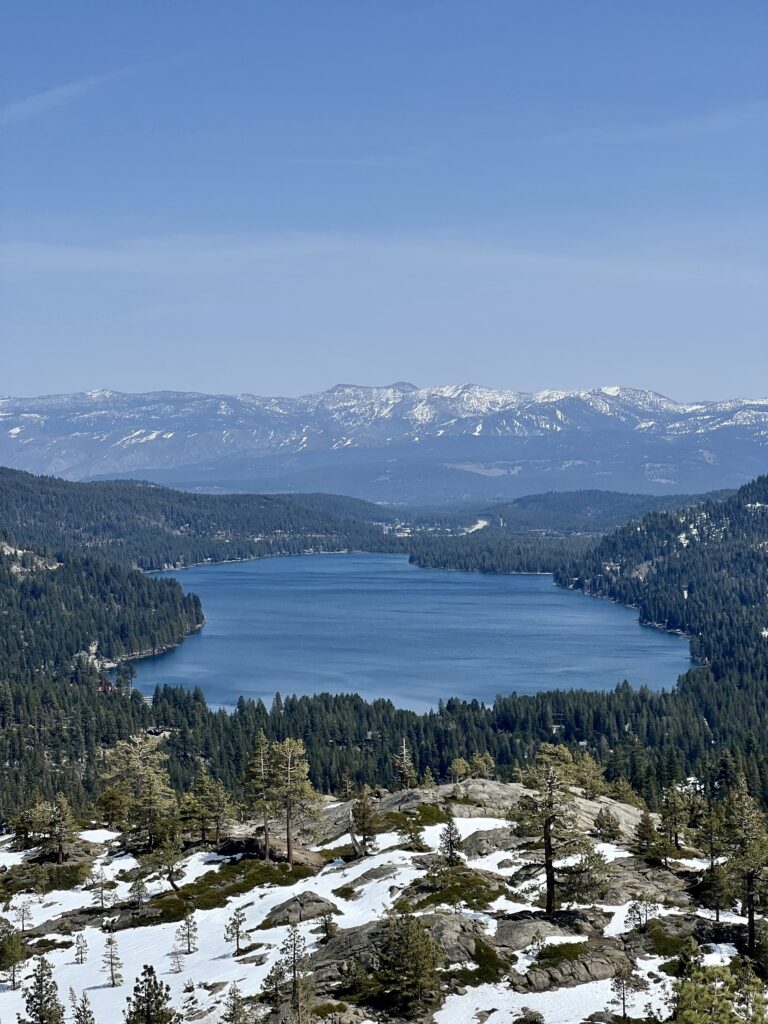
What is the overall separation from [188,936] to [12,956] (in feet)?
38.6

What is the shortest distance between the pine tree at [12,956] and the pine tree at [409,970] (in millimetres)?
28014

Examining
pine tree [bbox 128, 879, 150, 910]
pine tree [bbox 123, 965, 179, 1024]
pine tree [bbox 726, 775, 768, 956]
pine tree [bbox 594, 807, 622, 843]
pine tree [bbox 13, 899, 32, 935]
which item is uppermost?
pine tree [bbox 726, 775, 768, 956]

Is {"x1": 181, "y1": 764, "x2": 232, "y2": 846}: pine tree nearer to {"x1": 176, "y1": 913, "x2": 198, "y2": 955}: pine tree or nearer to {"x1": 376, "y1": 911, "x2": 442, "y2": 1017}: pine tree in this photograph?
{"x1": 176, "y1": 913, "x2": 198, "y2": 955}: pine tree

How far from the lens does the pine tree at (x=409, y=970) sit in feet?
183

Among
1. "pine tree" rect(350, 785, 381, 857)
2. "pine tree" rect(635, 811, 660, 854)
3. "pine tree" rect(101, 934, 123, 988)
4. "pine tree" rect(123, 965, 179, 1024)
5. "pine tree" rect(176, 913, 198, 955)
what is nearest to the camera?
"pine tree" rect(123, 965, 179, 1024)

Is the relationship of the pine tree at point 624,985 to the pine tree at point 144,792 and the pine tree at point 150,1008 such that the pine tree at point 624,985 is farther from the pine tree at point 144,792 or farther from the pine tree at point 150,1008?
the pine tree at point 144,792

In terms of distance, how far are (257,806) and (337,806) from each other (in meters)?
25.9

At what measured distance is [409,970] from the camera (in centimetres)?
5569

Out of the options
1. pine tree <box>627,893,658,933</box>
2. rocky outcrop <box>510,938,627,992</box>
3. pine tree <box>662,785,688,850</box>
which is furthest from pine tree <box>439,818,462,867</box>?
pine tree <box>662,785,688,850</box>

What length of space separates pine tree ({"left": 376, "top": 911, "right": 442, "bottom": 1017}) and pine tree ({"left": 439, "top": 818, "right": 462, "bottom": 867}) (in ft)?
66.4

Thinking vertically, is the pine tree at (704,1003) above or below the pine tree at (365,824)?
above

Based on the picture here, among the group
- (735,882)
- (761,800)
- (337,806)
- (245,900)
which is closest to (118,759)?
(337,806)

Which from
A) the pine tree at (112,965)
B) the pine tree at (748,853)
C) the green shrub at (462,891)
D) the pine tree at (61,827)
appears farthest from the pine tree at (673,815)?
the pine tree at (61,827)

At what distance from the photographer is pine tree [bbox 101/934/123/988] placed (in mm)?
68000
